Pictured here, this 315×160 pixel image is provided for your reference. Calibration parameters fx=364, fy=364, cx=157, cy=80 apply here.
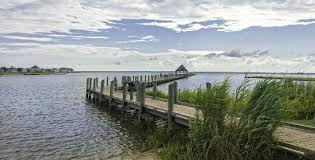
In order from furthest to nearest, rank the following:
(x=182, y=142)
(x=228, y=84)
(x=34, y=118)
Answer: (x=34, y=118), (x=182, y=142), (x=228, y=84)

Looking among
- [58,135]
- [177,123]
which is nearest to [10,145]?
[58,135]

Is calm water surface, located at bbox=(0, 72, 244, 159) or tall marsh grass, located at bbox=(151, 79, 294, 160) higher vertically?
tall marsh grass, located at bbox=(151, 79, 294, 160)

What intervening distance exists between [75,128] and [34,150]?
5207mm

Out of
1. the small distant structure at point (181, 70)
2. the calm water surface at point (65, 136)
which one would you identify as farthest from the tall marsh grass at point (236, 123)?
the small distant structure at point (181, 70)

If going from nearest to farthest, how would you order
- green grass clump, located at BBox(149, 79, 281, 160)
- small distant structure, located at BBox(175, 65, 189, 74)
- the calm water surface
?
green grass clump, located at BBox(149, 79, 281, 160)
the calm water surface
small distant structure, located at BBox(175, 65, 189, 74)

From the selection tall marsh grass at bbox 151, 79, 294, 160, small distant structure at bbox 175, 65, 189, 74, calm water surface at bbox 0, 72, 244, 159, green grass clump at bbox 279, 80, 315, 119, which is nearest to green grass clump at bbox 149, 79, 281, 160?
tall marsh grass at bbox 151, 79, 294, 160

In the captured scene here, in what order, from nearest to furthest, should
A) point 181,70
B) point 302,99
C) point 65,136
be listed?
point 302,99
point 65,136
point 181,70

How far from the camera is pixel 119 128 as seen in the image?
1897 centimetres

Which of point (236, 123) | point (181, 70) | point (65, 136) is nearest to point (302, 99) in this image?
point (236, 123)

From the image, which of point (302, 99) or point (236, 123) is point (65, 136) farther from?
point (302, 99)

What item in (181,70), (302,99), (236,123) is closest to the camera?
(236,123)

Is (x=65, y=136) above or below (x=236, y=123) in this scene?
below

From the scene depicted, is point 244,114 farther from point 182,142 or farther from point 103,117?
point 103,117

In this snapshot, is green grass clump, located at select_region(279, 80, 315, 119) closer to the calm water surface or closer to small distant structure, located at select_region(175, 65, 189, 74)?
the calm water surface
